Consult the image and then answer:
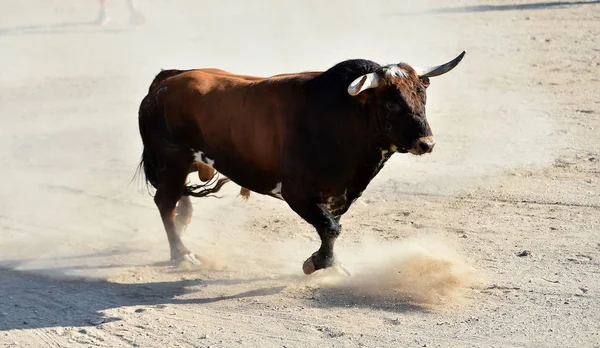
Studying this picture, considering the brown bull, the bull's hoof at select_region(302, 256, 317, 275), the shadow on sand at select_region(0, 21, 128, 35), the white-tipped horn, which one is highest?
the white-tipped horn

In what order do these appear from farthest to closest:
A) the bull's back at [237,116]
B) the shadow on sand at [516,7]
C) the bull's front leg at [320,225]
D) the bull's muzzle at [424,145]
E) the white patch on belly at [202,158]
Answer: the shadow on sand at [516,7], the white patch on belly at [202,158], the bull's back at [237,116], the bull's front leg at [320,225], the bull's muzzle at [424,145]

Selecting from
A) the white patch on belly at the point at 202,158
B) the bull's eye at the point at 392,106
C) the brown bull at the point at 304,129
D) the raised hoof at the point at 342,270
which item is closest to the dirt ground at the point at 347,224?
the raised hoof at the point at 342,270

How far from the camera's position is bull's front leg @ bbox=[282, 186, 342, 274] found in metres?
8.27

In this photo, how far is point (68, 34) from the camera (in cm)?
2155

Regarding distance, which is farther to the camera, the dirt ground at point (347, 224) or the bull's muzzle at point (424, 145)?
the dirt ground at point (347, 224)

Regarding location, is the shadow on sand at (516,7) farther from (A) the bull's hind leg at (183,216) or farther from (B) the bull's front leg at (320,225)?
(B) the bull's front leg at (320,225)

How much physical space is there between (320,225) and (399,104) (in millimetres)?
1162

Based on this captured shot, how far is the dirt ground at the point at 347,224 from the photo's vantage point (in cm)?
781

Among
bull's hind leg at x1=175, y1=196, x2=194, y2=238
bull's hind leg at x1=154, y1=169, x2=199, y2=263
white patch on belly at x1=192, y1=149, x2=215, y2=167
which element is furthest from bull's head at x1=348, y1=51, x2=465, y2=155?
bull's hind leg at x1=175, y1=196, x2=194, y2=238

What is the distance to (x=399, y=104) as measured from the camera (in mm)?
7863

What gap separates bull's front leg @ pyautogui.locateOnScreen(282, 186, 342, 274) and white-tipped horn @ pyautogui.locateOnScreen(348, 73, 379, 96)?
986 mm

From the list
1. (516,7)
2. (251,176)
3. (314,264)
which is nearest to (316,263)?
(314,264)

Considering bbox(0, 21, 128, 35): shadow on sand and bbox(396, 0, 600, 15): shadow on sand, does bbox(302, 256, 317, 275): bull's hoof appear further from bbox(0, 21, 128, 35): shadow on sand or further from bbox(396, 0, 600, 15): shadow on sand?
bbox(0, 21, 128, 35): shadow on sand

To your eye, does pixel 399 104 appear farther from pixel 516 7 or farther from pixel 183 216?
pixel 516 7
